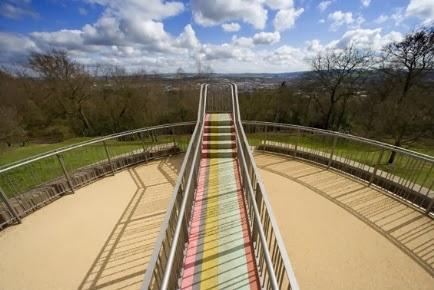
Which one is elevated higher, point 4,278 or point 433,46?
point 433,46

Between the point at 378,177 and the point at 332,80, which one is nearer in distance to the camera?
the point at 378,177

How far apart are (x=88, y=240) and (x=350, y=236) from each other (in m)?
5.24

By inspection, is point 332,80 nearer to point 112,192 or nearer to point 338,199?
point 338,199

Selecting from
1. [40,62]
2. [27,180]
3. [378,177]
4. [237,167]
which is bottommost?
[27,180]

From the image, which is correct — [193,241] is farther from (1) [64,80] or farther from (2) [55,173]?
(1) [64,80]

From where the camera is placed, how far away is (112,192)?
6.20m

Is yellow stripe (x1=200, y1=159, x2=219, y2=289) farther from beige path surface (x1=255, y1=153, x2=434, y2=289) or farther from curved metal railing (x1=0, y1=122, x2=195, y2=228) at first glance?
curved metal railing (x1=0, y1=122, x2=195, y2=228)

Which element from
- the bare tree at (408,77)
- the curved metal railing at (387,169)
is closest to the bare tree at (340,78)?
the bare tree at (408,77)

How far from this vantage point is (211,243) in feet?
11.4

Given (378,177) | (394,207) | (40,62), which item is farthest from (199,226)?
(40,62)

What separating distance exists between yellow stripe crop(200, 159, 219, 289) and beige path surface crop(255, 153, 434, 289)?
147cm

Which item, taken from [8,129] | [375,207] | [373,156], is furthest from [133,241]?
[8,129]

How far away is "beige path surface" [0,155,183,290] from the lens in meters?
3.68

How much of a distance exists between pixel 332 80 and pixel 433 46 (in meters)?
8.14
